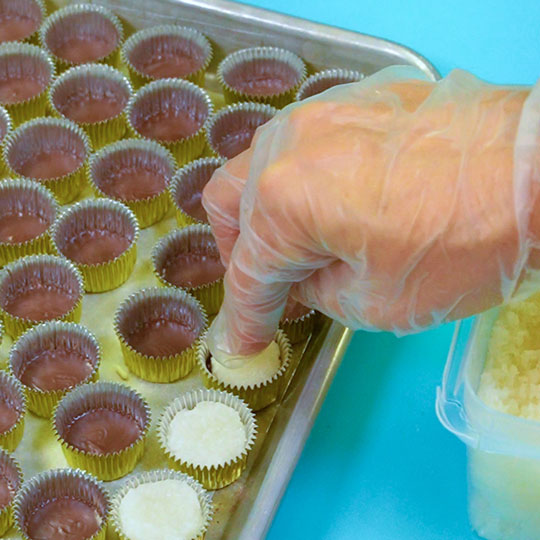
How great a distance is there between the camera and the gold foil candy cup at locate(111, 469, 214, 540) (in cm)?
153

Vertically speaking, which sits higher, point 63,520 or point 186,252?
point 186,252

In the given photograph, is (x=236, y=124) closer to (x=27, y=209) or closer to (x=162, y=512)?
(x=27, y=209)

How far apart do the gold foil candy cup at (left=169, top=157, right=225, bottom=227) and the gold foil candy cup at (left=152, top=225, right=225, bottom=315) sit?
6 cm

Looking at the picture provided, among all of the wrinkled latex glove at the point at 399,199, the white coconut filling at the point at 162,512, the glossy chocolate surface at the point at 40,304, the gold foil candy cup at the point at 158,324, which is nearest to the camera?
the wrinkled latex glove at the point at 399,199

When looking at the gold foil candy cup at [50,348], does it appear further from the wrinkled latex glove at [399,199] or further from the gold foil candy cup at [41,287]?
the wrinkled latex glove at [399,199]

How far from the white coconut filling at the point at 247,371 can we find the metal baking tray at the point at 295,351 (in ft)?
0.23

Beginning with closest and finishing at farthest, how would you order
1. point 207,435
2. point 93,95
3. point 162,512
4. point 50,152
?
point 162,512
point 207,435
point 50,152
point 93,95

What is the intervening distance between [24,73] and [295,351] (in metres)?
0.91

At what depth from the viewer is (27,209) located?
6.54ft

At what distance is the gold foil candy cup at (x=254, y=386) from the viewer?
1.70m

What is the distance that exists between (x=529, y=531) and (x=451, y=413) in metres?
0.29

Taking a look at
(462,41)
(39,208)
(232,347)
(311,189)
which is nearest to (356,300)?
(311,189)

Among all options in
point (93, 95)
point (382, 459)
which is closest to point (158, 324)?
point (382, 459)

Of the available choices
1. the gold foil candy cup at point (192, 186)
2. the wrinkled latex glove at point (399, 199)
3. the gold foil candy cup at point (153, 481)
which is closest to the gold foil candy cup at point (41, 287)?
the gold foil candy cup at point (192, 186)
